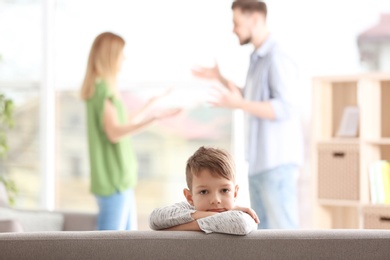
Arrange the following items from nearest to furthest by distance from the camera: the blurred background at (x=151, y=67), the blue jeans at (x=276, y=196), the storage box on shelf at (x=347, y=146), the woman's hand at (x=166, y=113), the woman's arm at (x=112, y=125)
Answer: the storage box on shelf at (x=347, y=146) → the blue jeans at (x=276, y=196) → the woman's arm at (x=112, y=125) → the woman's hand at (x=166, y=113) → the blurred background at (x=151, y=67)

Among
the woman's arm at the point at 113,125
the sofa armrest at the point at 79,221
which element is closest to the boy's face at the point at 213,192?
the sofa armrest at the point at 79,221

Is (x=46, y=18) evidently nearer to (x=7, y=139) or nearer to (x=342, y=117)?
(x=7, y=139)

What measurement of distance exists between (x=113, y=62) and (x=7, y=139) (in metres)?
1.79

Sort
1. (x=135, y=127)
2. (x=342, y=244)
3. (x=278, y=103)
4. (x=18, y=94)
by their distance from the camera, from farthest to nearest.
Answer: (x=18, y=94), (x=135, y=127), (x=278, y=103), (x=342, y=244)

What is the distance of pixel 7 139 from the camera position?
724 cm

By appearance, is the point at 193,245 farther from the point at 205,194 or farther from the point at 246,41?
the point at 246,41

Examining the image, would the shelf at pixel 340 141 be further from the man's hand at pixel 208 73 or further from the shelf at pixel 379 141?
the man's hand at pixel 208 73

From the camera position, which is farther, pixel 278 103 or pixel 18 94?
pixel 18 94

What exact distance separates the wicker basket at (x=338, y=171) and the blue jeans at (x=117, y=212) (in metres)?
A: 1.18

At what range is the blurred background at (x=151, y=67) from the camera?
20.7ft

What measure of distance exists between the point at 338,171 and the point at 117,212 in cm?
137

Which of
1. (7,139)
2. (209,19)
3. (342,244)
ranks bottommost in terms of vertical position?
(342,244)

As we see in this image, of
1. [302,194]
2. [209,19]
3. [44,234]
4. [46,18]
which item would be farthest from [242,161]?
[44,234]

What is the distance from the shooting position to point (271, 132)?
5613 mm
